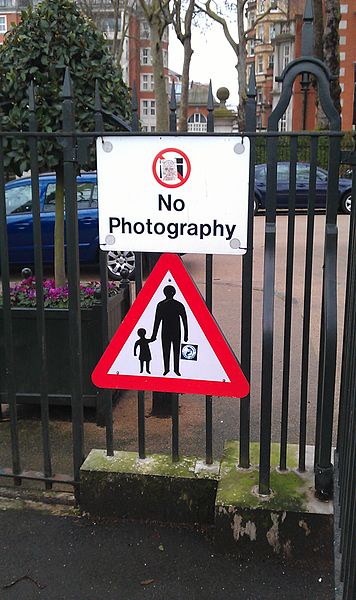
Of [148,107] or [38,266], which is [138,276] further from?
[148,107]

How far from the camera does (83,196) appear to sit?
360 inches

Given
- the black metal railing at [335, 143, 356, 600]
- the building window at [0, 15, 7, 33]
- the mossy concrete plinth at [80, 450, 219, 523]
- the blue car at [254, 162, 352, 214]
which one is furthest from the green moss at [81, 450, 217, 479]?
the building window at [0, 15, 7, 33]

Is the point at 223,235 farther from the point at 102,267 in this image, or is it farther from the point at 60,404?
A: the point at 60,404

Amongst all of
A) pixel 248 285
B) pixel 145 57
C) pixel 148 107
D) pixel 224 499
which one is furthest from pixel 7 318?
pixel 145 57

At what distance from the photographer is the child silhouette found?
282 centimetres

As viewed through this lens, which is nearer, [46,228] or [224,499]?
[224,499]

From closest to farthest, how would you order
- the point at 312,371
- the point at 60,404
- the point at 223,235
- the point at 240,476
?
the point at 223,235 → the point at 240,476 → the point at 60,404 → the point at 312,371

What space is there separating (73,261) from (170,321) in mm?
535

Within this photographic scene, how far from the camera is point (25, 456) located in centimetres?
366

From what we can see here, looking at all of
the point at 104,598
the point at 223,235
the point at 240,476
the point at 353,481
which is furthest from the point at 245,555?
the point at 223,235

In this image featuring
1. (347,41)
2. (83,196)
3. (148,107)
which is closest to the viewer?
(83,196)

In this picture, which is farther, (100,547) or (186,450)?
(186,450)

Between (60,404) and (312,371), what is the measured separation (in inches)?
88.9

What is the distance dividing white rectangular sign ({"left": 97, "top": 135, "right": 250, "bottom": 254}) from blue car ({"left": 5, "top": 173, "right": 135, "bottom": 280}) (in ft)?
21.2
